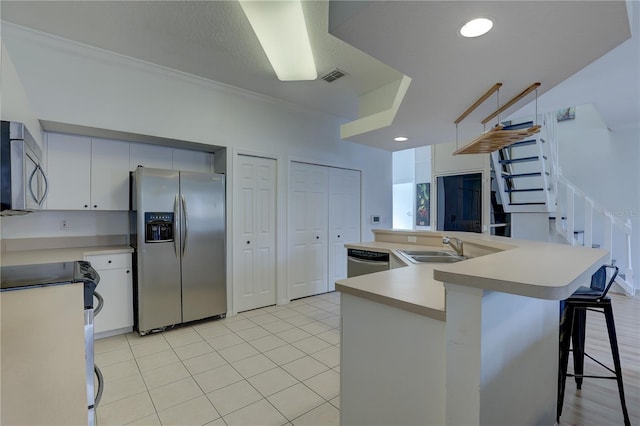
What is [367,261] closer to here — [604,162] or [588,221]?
[588,221]

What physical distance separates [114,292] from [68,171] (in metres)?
1.31

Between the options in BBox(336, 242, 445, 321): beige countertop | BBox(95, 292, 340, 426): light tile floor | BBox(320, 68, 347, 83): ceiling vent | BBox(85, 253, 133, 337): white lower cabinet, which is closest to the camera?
BBox(336, 242, 445, 321): beige countertop

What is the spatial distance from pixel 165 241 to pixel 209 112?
1594mm

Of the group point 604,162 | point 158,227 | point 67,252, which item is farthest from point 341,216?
point 604,162

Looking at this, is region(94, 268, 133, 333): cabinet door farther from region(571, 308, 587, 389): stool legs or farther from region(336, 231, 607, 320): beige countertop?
region(571, 308, 587, 389): stool legs

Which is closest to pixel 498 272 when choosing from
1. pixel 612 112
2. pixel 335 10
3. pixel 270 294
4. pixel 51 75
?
pixel 335 10

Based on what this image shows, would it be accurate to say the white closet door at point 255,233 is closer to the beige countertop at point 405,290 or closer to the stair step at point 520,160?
the beige countertop at point 405,290

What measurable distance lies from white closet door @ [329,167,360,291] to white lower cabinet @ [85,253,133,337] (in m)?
2.77

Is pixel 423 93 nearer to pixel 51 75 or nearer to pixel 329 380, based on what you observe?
pixel 329 380

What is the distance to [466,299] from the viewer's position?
38.9 inches

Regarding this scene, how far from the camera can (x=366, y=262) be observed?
3.20m

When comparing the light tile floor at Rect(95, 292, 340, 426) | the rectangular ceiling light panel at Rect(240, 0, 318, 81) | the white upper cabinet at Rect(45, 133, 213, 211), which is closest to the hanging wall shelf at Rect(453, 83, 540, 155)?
the rectangular ceiling light panel at Rect(240, 0, 318, 81)

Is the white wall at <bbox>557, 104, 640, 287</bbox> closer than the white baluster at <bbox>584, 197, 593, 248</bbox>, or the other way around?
the white baluster at <bbox>584, 197, 593, 248</bbox>

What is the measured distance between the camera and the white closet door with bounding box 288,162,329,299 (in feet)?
13.9
